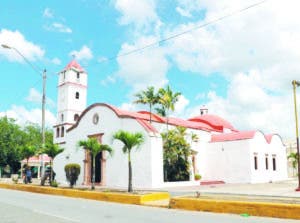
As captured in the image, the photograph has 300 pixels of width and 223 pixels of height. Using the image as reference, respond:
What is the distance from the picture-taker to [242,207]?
40.2 ft

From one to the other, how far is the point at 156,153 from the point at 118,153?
3733 mm

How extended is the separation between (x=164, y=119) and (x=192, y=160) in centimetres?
479

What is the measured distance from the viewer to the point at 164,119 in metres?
Result: 35.5

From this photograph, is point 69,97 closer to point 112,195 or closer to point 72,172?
point 72,172

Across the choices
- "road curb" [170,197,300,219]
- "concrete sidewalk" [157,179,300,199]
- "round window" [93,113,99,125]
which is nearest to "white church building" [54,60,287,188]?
"round window" [93,113,99,125]

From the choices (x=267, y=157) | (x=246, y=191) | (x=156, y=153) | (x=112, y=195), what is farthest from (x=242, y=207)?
(x=267, y=157)

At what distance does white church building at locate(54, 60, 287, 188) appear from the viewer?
90.8 ft

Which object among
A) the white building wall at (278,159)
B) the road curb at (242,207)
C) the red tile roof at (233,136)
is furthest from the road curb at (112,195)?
the white building wall at (278,159)

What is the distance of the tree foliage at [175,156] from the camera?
31.7 meters

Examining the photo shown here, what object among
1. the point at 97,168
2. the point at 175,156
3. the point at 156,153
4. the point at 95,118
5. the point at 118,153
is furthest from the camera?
the point at 95,118

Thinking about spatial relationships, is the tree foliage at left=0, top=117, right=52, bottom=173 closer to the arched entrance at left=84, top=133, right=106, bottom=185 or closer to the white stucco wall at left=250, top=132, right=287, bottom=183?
the arched entrance at left=84, top=133, right=106, bottom=185

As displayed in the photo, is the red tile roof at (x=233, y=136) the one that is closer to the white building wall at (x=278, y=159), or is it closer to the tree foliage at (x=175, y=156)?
the white building wall at (x=278, y=159)

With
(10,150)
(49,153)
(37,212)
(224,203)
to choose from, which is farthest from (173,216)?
(10,150)

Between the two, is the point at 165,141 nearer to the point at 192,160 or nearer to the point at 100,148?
the point at 192,160
